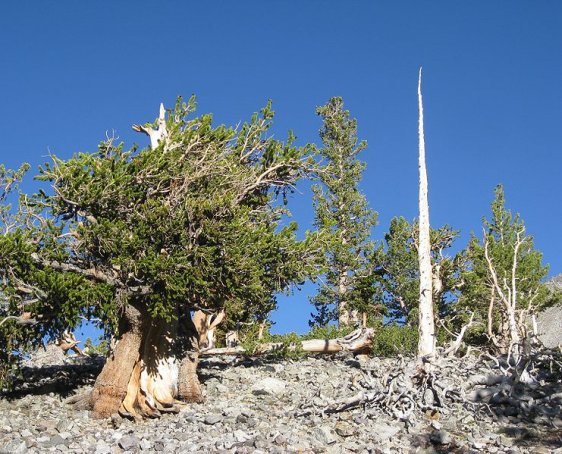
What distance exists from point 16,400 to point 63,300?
9.95 feet

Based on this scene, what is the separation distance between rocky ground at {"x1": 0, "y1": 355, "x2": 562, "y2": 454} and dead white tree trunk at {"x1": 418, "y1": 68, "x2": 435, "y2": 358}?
2.20 feet

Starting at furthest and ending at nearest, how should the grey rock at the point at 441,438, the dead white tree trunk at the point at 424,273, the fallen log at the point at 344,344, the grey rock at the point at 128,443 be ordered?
the fallen log at the point at 344,344
the dead white tree trunk at the point at 424,273
the grey rock at the point at 128,443
the grey rock at the point at 441,438

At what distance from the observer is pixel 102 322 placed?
13.9 metres

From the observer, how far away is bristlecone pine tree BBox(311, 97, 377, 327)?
105 ft

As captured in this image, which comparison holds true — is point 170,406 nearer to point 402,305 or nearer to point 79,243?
point 79,243

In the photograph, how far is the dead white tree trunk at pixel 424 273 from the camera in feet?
44.8

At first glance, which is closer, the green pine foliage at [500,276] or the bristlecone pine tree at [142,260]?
the bristlecone pine tree at [142,260]

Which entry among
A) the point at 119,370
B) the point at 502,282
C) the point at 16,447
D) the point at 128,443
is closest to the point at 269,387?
the point at 119,370

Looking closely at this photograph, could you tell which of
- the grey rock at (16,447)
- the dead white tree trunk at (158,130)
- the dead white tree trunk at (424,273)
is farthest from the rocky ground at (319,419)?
the dead white tree trunk at (158,130)

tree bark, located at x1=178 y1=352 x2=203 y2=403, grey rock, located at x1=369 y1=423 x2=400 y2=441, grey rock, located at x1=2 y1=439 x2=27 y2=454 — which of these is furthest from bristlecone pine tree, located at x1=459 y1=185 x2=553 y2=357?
grey rock, located at x1=2 y1=439 x2=27 y2=454

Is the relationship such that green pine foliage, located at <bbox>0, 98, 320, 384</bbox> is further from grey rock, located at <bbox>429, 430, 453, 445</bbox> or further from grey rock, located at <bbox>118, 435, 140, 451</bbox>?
grey rock, located at <bbox>429, 430, 453, 445</bbox>

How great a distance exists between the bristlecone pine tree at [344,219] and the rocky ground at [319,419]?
1360 centimetres

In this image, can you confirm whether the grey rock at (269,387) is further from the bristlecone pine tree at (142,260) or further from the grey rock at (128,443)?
the grey rock at (128,443)

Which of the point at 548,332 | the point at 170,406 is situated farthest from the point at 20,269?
the point at 548,332
